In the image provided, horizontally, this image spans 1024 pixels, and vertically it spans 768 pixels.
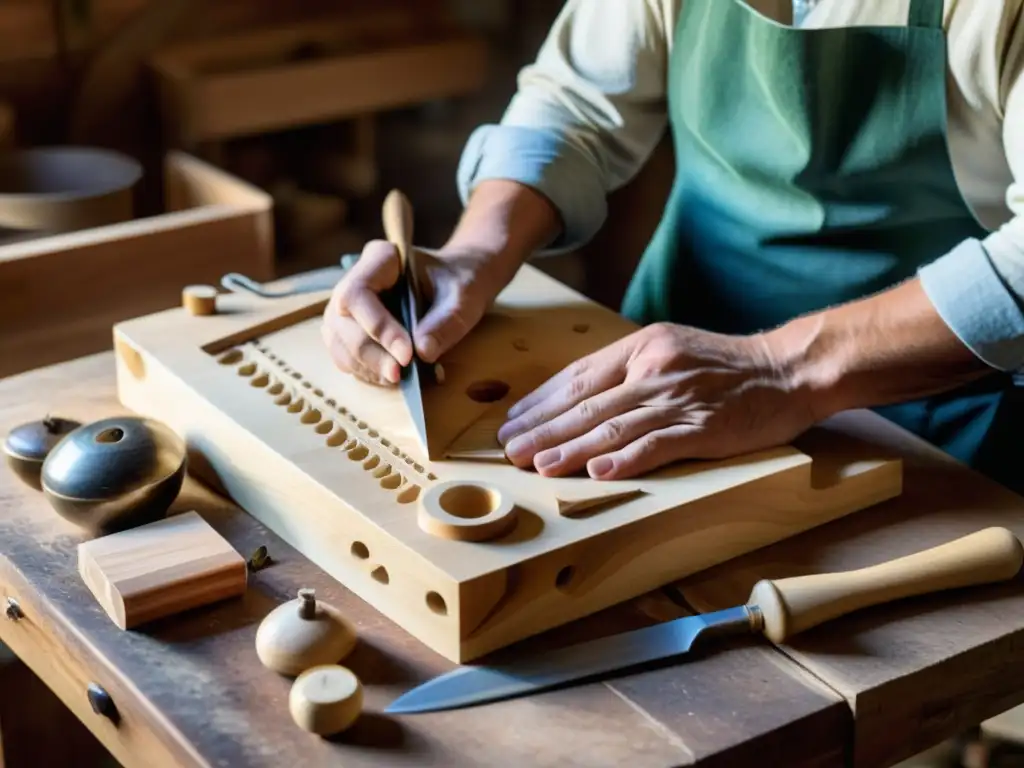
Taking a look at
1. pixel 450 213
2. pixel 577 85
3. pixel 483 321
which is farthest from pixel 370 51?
pixel 483 321

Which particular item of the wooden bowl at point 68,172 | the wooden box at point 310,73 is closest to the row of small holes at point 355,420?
the wooden bowl at point 68,172

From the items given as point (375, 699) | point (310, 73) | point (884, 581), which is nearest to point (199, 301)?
point (375, 699)

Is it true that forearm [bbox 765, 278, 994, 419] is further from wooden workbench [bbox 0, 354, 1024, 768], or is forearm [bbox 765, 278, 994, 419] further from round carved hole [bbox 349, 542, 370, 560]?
round carved hole [bbox 349, 542, 370, 560]

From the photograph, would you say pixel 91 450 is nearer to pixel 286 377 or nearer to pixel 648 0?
pixel 286 377

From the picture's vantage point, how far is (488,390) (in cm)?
111

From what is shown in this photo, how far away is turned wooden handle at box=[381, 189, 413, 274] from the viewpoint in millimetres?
1179

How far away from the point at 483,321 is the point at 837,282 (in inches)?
12.3

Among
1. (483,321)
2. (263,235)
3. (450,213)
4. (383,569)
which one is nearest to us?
(383,569)

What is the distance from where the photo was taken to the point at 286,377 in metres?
1.09

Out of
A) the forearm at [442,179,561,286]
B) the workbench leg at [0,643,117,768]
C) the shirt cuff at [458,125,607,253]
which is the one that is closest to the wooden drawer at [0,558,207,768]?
the workbench leg at [0,643,117,768]

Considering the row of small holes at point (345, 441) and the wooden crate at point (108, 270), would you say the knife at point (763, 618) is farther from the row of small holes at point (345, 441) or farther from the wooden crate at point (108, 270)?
the wooden crate at point (108, 270)

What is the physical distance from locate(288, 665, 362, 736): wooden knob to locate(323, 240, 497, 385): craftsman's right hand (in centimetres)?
30

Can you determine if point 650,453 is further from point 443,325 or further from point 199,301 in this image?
point 199,301

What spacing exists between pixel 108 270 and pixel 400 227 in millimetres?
431
